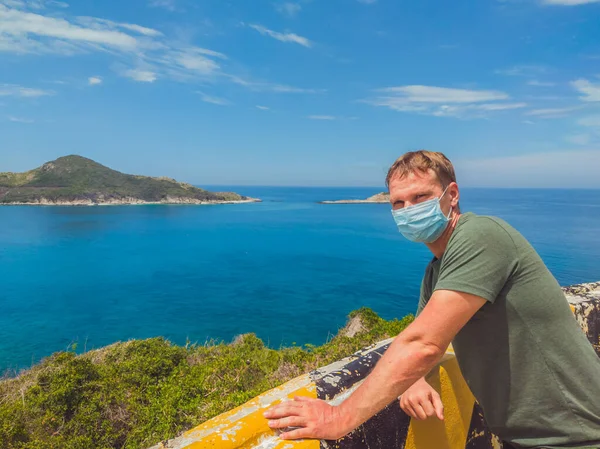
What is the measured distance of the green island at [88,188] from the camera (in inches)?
4862

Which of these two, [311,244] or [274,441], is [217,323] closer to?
[274,441]

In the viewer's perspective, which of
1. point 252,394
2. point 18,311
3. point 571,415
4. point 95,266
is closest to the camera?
point 571,415

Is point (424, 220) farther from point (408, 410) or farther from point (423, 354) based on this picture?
point (408, 410)

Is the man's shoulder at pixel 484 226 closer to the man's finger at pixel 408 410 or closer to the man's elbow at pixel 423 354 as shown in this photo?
the man's elbow at pixel 423 354

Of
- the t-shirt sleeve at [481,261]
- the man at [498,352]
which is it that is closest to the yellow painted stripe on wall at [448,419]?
the man at [498,352]

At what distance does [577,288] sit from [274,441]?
3540 millimetres

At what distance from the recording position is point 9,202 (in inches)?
4739

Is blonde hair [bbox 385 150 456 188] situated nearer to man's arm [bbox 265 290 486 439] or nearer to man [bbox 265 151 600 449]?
man [bbox 265 151 600 449]

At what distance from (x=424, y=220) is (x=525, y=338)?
66cm

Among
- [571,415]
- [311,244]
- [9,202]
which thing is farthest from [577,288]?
[9,202]

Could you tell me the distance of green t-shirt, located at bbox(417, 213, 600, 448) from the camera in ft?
4.56

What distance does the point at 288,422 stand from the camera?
146cm

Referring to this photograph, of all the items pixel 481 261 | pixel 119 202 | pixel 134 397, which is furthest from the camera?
pixel 119 202

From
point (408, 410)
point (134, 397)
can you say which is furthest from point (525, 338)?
point (134, 397)
